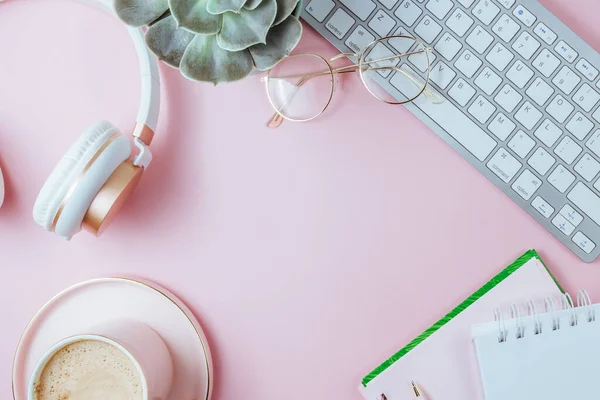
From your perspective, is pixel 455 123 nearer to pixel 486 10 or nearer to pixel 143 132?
pixel 486 10

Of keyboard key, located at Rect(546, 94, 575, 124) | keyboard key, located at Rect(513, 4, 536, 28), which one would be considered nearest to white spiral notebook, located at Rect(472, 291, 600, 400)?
keyboard key, located at Rect(546, 94, 575, 124)

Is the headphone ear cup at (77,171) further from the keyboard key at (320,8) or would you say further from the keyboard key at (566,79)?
the keyboard key at (566,79)

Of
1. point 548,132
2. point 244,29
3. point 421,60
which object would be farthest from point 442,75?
point 244,29

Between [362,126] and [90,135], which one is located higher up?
[362,126]

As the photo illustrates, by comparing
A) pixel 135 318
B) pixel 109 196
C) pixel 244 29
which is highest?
pixel 244 29

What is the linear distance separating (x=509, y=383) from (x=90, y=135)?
515 mm

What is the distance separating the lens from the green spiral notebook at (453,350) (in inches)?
25.8

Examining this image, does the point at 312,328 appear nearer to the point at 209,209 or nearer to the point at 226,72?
the point at 209,209

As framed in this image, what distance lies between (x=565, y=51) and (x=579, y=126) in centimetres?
8

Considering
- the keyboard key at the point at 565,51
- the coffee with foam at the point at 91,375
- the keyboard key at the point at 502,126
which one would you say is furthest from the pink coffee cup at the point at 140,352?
the keyboard key at the point at 565,51

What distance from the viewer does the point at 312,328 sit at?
67cm

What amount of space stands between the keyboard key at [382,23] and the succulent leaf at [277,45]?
0.44 feet

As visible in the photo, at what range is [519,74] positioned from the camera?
0.63m

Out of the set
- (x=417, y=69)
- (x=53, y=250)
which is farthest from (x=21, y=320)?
(x=417, y=69)
